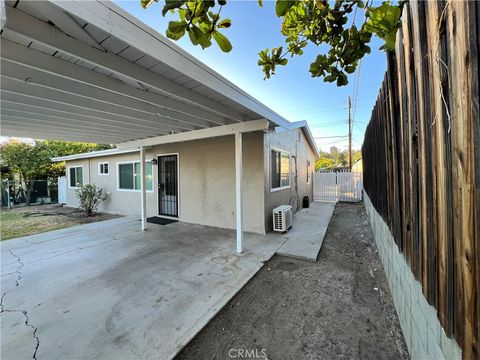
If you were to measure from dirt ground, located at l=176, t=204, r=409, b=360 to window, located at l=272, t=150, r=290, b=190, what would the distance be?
9.86 ft

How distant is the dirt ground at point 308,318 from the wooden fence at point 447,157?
1256 mm

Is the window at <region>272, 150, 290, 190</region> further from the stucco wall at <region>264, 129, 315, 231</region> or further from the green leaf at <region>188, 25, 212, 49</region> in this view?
the green leaf at <region>188, 25, 212, 49</region>

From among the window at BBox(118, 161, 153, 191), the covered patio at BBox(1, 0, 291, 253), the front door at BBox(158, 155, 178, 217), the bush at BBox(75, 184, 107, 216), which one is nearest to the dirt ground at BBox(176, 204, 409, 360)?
the covered patio at BBox(1, 0, 291, 253)

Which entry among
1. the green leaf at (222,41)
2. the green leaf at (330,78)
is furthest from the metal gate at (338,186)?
the green leaf at (222,41)

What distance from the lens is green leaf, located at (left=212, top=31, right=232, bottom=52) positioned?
3.78ft

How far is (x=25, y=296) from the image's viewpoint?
115 inches

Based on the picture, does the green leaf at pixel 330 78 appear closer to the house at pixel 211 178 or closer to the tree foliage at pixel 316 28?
the tree foliage at pixel 316 28

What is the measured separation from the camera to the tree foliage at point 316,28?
3.59 feet

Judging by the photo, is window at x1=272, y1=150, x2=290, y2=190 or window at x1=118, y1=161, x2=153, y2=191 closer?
window at x1=272, y1=150, x2=290, y2=190

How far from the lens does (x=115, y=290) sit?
3025 millimetres

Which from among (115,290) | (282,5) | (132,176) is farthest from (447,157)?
(132,176)

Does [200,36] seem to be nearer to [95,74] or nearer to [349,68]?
[349,68]

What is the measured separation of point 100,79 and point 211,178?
4056 millimetres

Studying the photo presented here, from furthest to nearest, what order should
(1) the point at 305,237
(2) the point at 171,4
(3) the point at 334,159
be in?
1. (3) the point at 334,159
2. (1) the point at 305,237
3. (2) the point at 171,4
